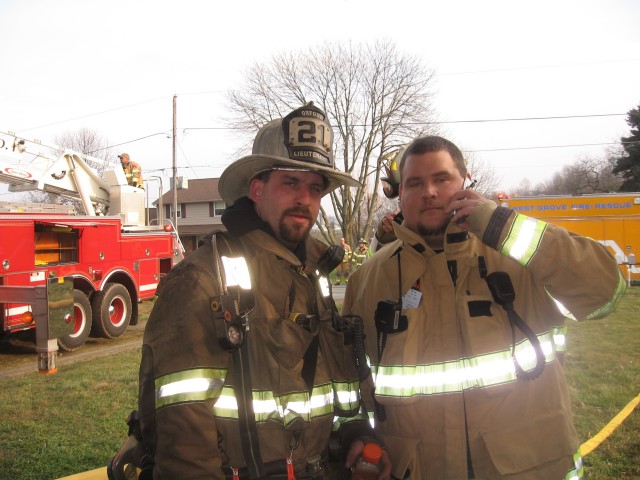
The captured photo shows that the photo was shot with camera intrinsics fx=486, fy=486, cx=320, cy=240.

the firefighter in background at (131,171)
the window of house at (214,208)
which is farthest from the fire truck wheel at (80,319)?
the window of house at (214,208)

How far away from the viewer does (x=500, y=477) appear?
1828 mm

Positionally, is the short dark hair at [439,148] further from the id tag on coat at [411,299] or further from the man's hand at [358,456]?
the man's hand at [358,456]

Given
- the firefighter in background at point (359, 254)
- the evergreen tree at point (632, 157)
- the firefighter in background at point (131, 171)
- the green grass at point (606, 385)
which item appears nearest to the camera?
the green grass at point (606, 385)

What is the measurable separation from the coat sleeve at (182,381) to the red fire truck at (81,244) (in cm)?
416

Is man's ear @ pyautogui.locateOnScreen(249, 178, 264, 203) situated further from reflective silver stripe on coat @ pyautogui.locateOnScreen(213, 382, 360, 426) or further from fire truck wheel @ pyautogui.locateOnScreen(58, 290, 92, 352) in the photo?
fire truck wheel @ pyautogui.locateOnScreen(58, 290, 92, 352)

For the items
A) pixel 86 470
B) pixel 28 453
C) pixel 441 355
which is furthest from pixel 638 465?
pixel 28 453

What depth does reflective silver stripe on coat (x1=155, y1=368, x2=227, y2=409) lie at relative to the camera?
159cm

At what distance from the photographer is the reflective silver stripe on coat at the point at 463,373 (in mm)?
1962

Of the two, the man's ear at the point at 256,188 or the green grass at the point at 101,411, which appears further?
the green grass at the point at 101,411

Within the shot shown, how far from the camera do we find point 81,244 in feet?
27.9

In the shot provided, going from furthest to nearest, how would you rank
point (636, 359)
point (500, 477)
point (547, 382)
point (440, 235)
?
point (636, 359) < point (440, 235) < point (547, 382) < point (500, 477)

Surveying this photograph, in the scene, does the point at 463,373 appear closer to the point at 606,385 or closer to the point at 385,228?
the point at 385,228

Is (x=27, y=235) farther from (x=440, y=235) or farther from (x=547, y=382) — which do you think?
(x=547, y=382)

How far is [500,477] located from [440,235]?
101 cm
